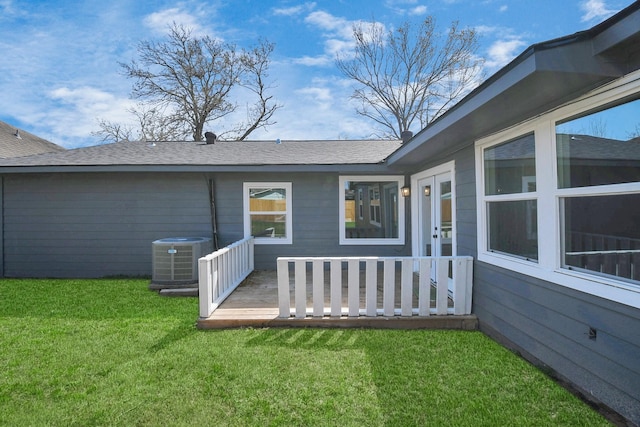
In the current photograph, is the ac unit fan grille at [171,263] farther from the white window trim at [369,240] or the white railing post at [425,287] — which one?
the white railing post at [425,287]

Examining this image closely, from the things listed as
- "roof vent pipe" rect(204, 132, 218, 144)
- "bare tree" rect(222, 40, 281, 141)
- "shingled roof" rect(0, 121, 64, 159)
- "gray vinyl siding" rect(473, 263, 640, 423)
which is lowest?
"gray vinyl siding" rect(473, 263, 640, 423)

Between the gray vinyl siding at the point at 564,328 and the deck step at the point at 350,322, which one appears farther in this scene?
the deck step at the point at 350,322

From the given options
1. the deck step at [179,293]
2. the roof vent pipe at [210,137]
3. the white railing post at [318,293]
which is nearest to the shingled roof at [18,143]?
the roof vent pipe at [210,137]

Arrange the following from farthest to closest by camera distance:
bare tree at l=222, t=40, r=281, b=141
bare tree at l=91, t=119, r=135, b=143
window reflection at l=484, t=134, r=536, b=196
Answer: bare tree at l=222, t=40, r=281, b=141, bare tree at l=91, t=119, r=135, b=143, window reflection at l=484, t=134, r=536, b=196

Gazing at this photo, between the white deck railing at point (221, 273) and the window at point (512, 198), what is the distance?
3154 mm

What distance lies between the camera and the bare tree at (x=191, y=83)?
1603 cm

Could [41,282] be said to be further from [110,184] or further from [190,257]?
[190,257]

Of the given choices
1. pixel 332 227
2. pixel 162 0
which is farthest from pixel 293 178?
pixel 162 0

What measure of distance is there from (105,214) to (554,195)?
7.36 m

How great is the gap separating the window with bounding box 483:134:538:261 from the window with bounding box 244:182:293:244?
3.91 metres

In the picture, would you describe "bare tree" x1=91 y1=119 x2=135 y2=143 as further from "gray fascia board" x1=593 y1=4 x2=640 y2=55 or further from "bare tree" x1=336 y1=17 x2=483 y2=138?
"gray fascia board" x1=593 y1=4 x2=640 y2=55

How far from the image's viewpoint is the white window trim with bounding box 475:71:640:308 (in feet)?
6.57

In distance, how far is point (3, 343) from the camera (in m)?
3.25

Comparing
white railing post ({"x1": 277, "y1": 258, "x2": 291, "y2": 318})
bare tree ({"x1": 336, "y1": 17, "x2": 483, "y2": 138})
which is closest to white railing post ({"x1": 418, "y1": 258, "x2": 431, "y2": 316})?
white railing post ({"x1": 277, "y1": 258, "x2": 291, "y2": 318})
